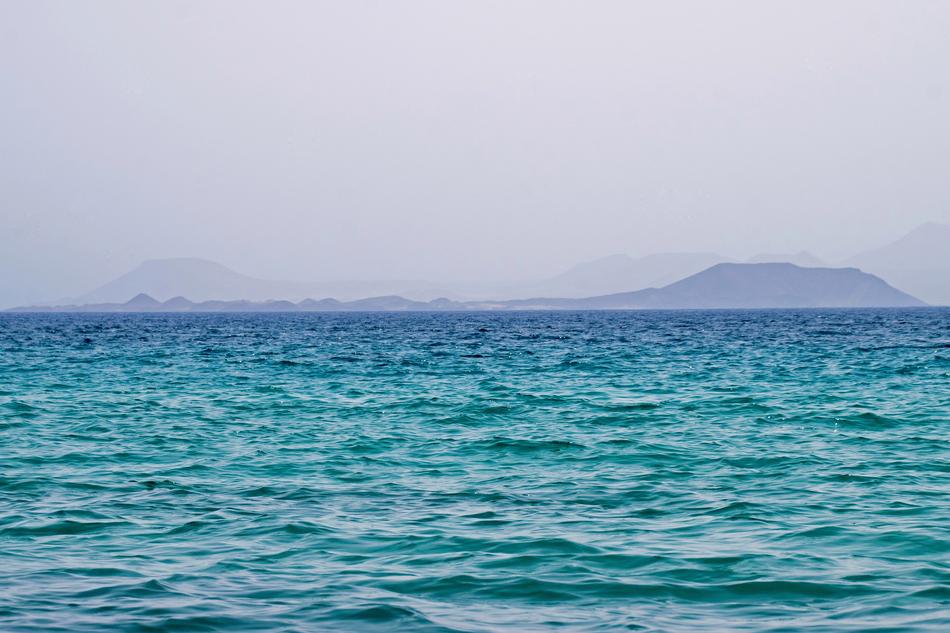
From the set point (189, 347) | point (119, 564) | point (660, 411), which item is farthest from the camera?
point (189, 347)

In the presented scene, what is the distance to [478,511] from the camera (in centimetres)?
1454

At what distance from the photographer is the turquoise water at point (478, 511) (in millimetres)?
9906

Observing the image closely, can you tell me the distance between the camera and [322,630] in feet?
29.8

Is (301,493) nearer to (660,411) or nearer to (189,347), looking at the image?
(660,411)

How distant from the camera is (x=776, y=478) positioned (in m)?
17.1

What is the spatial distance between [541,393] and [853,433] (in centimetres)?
1244

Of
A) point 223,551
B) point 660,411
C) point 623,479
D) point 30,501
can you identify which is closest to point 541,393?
point 660,411

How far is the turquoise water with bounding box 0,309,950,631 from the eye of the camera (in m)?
9.91

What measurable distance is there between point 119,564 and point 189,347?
59.3 metres

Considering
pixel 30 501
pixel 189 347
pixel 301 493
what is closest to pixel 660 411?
pixel 301 493

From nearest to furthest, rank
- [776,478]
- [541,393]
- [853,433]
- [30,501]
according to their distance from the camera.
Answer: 1. [30,501]
2. [776,478]
3. [853,433]
4. [541,393]

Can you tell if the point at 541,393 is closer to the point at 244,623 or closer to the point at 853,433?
the point at 853,433

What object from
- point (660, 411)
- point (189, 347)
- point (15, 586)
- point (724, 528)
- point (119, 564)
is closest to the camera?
point (15, 586)

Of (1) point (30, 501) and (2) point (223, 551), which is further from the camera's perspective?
(1) point (30, 501)
